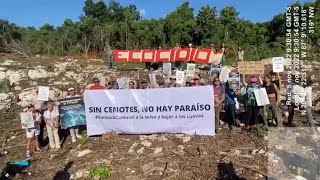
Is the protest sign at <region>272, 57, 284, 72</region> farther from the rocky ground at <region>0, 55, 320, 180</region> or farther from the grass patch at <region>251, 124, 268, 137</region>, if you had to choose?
the grass patch at <region>251, 124, 268, 137</region>

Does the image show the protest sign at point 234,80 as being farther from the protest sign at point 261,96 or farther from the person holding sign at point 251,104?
the protest sign at point 261,96

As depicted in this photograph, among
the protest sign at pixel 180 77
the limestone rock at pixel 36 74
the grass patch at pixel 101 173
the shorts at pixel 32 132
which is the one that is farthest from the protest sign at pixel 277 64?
the limestone rock at pixel 36 74

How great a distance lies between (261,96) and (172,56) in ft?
35.5

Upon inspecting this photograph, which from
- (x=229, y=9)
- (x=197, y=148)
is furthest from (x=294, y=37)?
(x=229, y=9)

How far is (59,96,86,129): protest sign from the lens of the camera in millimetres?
11094

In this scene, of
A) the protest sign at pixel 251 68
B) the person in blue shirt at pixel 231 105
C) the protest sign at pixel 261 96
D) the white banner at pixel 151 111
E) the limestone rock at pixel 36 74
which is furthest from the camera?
the limestone rock at pixel 36 74

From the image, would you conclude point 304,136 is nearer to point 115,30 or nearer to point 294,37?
point 294,37

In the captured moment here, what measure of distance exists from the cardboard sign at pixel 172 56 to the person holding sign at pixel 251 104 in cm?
836

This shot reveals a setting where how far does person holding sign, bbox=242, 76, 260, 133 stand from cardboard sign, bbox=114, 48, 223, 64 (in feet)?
27.4

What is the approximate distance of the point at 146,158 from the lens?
32.1 feet

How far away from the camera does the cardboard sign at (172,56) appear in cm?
1969

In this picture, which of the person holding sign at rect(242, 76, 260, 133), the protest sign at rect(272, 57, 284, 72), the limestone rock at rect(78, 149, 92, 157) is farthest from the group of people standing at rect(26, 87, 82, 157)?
the protest sign at rect(272, 57, 284, 72)

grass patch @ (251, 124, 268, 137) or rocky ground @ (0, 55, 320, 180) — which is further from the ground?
grass patch @ (251, 124, 268, 137)

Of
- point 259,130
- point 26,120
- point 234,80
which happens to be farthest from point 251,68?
point 26,120
